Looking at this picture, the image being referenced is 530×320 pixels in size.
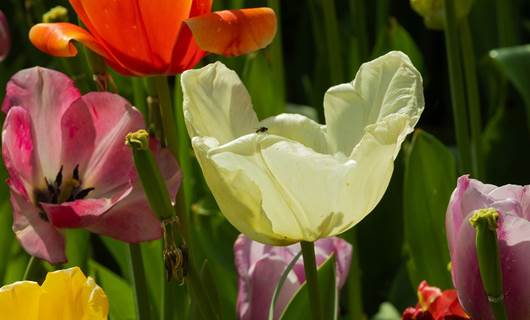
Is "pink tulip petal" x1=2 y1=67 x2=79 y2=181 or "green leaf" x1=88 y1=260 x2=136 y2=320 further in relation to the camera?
"green leaf" x1=88 y1=260 x2=136 y2=320

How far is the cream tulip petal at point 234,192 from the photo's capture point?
2.58ft

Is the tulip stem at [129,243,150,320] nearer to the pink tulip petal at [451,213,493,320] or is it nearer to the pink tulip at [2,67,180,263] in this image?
the pink tulip at [2,67,180,263]

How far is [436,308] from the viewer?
93 centimetres

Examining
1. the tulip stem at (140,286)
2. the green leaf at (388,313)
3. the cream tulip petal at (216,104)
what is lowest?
the green leaf at (388,313)

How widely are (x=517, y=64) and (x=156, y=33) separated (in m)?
0.79

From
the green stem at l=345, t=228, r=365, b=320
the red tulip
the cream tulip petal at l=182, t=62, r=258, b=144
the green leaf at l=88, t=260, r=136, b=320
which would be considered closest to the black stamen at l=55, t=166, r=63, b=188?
the cream tulip petal at l=182, t=62, r=258, b=144

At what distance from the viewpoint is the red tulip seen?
887mm

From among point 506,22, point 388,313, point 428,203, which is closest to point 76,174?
point 428,203

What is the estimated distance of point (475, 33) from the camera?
2234mm

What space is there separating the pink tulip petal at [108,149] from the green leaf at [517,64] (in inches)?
32.3

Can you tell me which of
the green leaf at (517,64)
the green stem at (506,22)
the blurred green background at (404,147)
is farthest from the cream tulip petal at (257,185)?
the green stem at (506,22)

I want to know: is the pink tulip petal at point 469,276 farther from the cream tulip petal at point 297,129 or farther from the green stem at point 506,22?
the green stem at point 506,22

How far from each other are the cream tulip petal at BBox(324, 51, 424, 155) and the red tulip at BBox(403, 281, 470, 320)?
13 cm

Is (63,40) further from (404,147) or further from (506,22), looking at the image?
(506,22)
